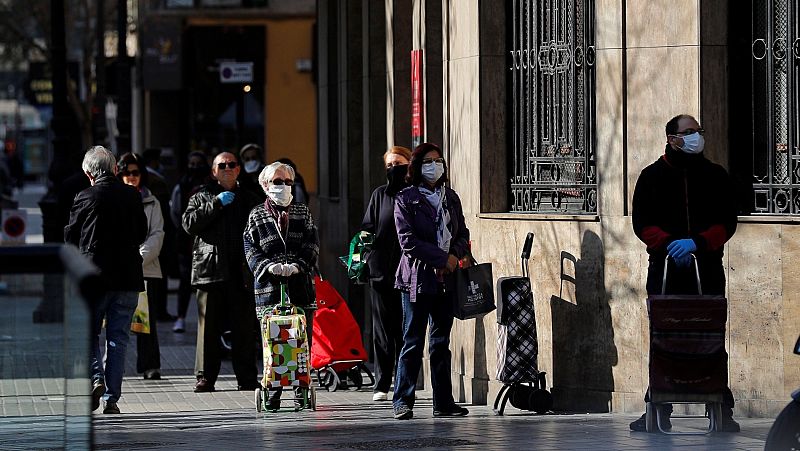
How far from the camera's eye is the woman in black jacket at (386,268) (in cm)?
1225

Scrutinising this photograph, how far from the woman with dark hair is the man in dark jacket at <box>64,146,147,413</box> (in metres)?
1.67

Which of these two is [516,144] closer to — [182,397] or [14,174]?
[182,397]

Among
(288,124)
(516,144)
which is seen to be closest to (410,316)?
(516,144)

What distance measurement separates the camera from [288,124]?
114 feet

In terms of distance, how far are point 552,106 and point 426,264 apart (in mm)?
1695

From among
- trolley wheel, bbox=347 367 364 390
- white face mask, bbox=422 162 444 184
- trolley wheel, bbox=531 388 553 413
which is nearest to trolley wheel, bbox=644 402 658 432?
trolley wheel, bbox=531 388 553 413

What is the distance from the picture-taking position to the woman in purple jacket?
35.6 feet

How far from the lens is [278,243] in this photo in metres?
11.7

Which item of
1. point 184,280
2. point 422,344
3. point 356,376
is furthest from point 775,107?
point 184,280

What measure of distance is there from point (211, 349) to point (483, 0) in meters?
3.52

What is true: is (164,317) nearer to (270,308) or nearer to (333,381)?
(333,381)

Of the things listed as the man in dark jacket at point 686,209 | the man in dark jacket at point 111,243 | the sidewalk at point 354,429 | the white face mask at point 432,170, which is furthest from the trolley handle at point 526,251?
the man in dark jacket at point 111,243

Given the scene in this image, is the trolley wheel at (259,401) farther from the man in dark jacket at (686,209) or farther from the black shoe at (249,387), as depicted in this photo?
the man in dark jacket at (686,209)

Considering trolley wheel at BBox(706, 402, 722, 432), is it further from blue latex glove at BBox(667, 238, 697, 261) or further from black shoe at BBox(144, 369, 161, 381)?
black shoe at BBox(144, 369, 161, 381)
